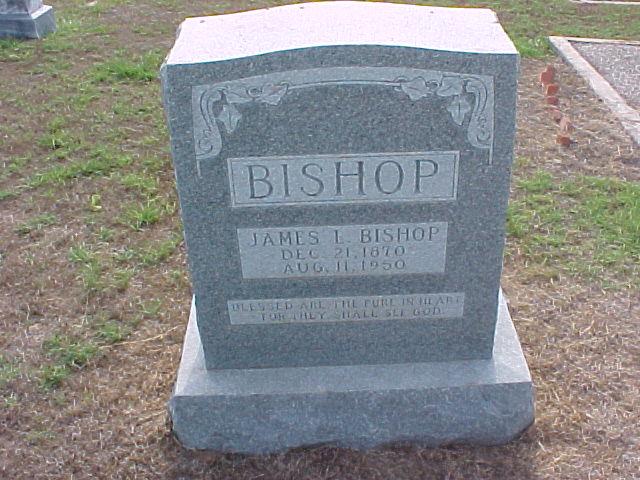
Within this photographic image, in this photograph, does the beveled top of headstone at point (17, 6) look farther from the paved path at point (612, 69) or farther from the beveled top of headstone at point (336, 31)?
the beveled top of headstone at point (336, 31)

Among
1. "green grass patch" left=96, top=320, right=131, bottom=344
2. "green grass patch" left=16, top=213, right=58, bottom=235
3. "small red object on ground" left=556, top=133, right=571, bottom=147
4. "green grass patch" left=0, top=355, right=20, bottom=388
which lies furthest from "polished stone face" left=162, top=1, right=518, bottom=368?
"small red object on ground" left=556, top=133, right=571, bottom=147

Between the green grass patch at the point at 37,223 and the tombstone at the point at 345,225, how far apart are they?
1523 mm

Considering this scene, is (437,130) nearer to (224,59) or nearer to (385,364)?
(224,59)

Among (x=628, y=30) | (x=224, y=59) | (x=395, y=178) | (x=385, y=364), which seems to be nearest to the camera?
(x=224, y=59)

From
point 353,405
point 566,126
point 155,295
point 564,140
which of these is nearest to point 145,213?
point 155,295

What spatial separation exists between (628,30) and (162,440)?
240 inches

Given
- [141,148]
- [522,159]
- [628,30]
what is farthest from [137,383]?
[628,30]

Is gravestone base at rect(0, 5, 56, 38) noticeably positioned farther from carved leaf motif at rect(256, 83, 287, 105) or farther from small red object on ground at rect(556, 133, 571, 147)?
carved leaf motif at rect(256, 83, 287, 105)

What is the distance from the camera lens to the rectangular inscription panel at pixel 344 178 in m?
2.29

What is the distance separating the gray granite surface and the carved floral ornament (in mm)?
3558

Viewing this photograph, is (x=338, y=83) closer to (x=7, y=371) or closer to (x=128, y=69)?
(x=7, y=371)

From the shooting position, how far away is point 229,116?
2213mm

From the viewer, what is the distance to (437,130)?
7.41ft

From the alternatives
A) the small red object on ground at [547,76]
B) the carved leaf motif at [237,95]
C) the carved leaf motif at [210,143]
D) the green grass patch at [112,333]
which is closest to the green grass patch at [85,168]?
the green grass patch at [112,333]
